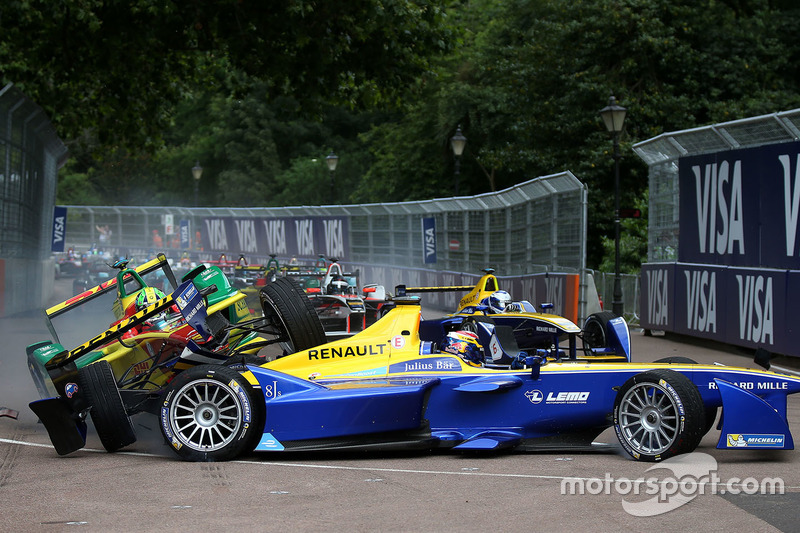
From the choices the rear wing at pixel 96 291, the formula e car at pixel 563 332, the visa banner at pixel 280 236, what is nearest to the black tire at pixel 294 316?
the formula e car at pixel 563 332

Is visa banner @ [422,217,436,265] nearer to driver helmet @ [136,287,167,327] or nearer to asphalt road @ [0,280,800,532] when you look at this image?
driver helmet @ [136,287,167,327]

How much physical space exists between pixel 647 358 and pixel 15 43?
13.8 metres

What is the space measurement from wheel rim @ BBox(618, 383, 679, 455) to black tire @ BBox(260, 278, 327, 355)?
2556mm

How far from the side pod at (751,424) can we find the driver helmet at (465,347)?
1968 mm

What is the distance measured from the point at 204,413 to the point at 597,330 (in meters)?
4.34

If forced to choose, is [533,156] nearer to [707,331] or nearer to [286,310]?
[707,331]

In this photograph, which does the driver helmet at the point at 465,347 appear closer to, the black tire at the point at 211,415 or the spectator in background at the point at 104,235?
the black tire at the point at 211,415

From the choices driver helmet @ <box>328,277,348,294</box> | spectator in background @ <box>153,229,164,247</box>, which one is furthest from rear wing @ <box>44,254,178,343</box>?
spectator in background @ <box>153,229,164,247</box>

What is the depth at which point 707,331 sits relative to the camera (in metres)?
16.3

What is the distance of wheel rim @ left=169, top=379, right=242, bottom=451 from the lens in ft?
24.3

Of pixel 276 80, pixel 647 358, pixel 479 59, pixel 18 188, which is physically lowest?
pixel 647 358

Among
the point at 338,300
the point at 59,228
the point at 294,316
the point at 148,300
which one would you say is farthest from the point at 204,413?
the point at 59,228

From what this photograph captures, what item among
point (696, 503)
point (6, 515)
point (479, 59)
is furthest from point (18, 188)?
point (479, 59)

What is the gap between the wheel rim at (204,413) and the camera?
7.41m
